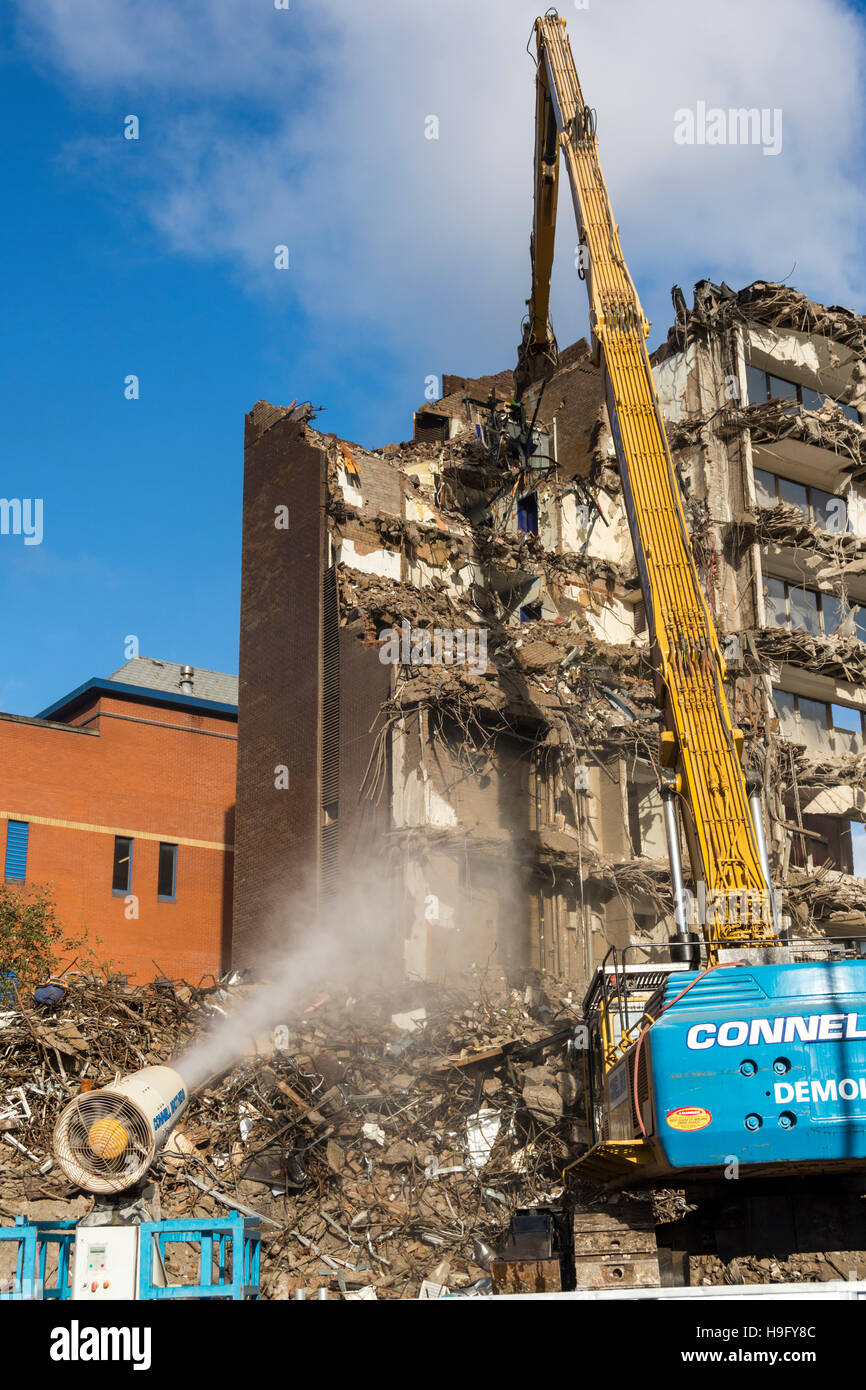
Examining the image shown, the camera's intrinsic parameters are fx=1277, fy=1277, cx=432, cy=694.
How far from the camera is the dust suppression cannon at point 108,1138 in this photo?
514 inches

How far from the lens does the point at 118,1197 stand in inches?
531

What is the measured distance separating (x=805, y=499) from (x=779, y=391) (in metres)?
3.19

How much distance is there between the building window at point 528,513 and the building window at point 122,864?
45.0 ft

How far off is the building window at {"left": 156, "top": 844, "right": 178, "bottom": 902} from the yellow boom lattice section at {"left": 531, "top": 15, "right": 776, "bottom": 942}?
20.4m

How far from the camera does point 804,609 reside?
114 feet

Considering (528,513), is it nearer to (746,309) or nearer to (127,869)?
(746,309)

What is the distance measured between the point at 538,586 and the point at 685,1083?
21362 millimetres

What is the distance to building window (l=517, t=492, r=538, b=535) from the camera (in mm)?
33375

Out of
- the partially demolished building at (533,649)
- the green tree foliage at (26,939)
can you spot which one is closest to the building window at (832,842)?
the partially demolished building at (533,649)

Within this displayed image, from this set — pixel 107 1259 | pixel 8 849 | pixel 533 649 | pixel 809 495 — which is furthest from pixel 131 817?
pixel 107 1259

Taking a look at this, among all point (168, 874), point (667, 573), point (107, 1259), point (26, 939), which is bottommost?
point (107, 1259)

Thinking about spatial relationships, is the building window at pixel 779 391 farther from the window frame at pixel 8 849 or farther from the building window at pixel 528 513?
the window frame at pixel 8 849

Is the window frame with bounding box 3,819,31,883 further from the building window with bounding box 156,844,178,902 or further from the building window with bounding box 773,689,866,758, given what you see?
the building window with bounding box 773,689,866,758

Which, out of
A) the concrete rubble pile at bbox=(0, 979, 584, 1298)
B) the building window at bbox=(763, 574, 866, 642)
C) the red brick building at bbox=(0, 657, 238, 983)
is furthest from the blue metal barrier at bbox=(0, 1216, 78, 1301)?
the building window at bbox=(763, 574, 866, 642)
